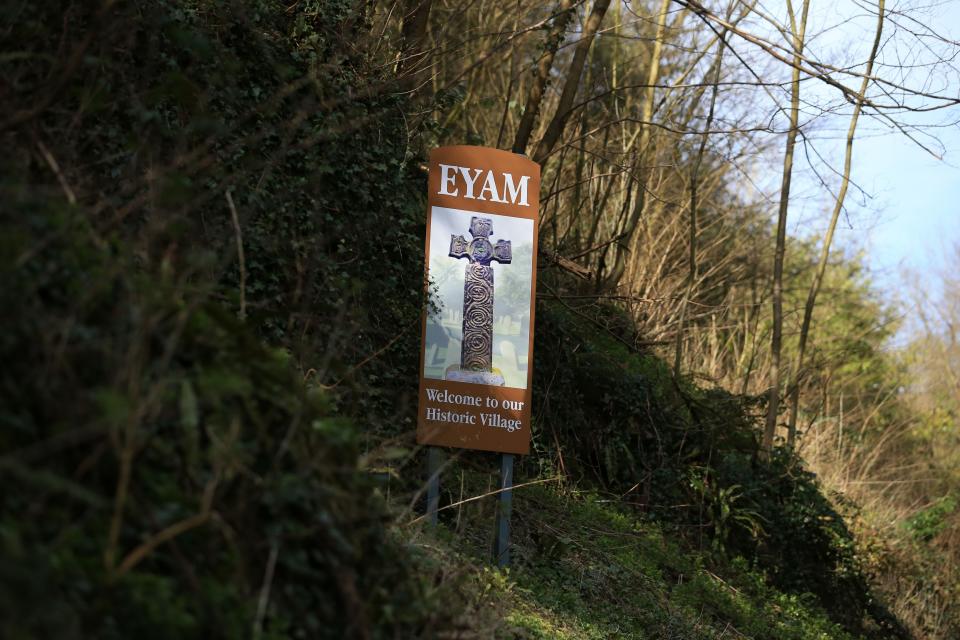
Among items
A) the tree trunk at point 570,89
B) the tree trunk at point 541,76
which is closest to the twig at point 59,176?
the tree trunk at point 541,76

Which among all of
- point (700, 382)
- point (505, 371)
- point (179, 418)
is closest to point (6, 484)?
point (179, 418)

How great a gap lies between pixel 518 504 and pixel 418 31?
4.66 metres

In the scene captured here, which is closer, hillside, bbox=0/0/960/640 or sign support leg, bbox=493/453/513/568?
hillside, bbox=0/0/960/640

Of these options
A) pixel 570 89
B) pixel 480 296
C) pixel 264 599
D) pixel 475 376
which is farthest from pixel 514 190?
pixel 264 599

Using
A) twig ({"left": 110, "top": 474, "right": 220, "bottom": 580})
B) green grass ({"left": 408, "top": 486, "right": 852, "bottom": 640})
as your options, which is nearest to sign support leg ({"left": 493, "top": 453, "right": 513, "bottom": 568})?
Result: green grass ({"left": 408, "top": 486, "right": 852, "bottom": 640})

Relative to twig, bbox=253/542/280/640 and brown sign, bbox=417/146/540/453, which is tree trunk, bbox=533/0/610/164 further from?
twig, bbox=253/542/280/640

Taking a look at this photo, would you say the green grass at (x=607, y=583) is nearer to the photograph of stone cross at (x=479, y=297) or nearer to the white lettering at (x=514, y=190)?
the photograph of stone cross at (x=479, y=297)

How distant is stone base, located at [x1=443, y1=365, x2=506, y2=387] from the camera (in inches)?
316

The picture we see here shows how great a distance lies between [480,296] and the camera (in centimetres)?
823

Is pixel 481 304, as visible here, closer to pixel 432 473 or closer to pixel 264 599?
pixel 432 473

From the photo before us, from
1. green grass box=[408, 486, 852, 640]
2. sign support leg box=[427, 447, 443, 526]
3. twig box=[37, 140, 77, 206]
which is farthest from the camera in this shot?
sign support leg box=[427, 447, 443, 526]

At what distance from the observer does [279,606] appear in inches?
130

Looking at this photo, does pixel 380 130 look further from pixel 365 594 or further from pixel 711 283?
pixel 711 283

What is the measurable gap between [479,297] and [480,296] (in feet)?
0.04
